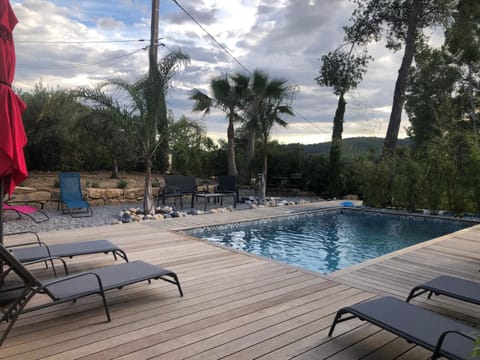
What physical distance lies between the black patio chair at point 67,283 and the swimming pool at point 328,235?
10.8 ft

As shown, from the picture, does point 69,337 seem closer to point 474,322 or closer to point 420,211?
point 474,322

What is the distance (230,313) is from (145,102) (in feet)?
20.7

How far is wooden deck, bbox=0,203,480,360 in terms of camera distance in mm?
2260

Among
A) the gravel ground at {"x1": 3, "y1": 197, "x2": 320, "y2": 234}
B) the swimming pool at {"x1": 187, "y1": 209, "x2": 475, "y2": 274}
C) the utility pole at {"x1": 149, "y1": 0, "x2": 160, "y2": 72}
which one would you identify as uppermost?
the utility pole at {"x1": 149, "y1": 0, "x2": 160, "y2": 72}

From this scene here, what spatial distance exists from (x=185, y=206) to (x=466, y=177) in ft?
24.9

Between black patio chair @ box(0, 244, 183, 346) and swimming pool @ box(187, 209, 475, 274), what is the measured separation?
3303mm

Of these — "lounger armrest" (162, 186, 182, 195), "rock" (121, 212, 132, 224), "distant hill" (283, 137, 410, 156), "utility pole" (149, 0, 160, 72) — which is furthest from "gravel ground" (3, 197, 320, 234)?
"distant hill" (283, 137, 410, 156)

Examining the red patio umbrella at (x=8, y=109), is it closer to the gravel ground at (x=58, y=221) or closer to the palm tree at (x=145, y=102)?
the gravel ground at (x=58, y=221)

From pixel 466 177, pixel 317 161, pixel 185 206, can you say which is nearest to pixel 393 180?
pixel 466 177

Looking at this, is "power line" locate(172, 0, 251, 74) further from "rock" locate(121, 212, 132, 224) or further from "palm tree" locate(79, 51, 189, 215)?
"rock" locate(121, 212, 132, 224)

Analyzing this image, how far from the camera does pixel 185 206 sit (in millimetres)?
10234

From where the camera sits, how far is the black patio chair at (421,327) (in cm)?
185

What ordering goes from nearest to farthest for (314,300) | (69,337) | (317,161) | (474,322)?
(69,337) < (474,322) < (314,300) < (317,161)

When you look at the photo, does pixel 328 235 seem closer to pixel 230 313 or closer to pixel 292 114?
pixel 230 313
